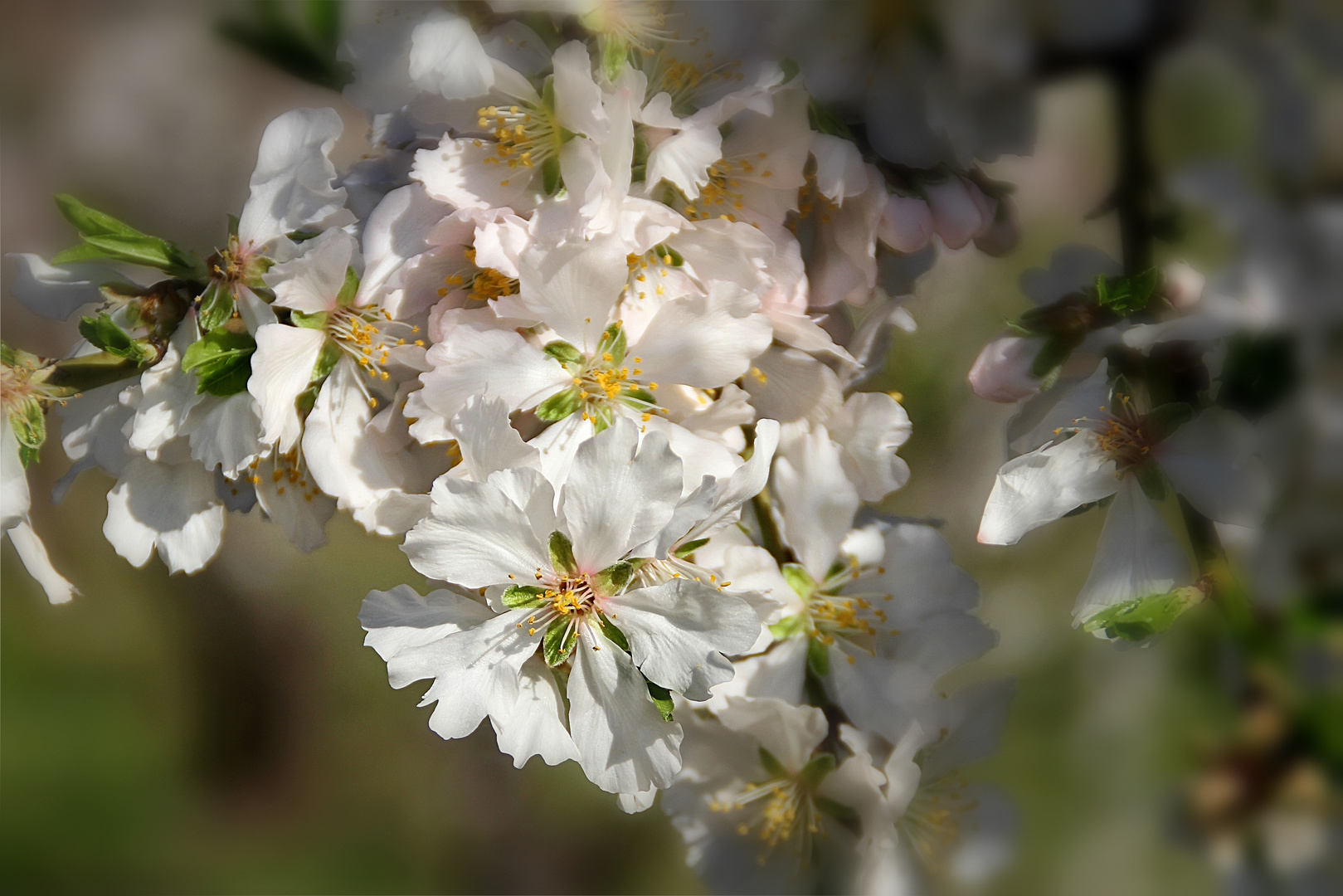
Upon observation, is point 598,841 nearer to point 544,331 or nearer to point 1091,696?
point 1091,696

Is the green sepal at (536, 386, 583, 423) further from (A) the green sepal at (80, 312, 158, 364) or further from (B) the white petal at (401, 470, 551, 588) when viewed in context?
(A) the green sepal at (80, 312, 158, 364)

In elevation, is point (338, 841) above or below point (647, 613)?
below

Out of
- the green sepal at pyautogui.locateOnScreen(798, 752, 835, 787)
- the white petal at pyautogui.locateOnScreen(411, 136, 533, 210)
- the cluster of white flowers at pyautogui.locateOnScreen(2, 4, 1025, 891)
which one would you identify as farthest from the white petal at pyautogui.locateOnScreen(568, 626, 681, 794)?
the white petal at pyautogui.locateOnScreen(411, 136, 533, 210)

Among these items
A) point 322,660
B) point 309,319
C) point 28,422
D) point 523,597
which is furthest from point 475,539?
point 322,660

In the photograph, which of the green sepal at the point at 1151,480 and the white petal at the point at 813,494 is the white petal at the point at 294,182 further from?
the green sepal at the point at 1151,480

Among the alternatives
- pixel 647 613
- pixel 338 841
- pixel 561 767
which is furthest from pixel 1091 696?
pixel 338 841

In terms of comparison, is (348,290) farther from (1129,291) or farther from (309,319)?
(1129,291)
